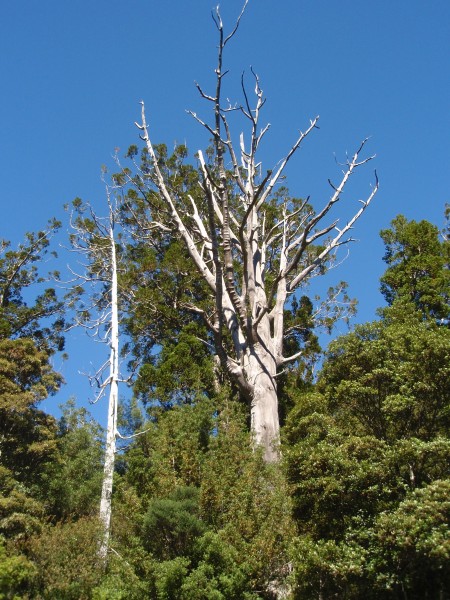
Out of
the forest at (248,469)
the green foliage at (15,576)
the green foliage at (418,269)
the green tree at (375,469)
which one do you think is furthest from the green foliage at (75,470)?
the green foliage at (418,269)

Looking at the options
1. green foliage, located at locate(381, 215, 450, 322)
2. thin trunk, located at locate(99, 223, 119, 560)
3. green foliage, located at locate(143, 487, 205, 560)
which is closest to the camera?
green foliage, located at locate(143, 487, 205, 560)

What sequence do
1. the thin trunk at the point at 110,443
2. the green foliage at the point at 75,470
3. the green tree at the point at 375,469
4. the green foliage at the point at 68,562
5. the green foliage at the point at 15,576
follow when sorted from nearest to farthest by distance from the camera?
1. the green tree at the point at 375,469
2. the green foliage at the point at 15,576
3. the green foliage at the point at 68,562
4. the thin trunk at the point at 110,443
5. the green foliage at the point at 75,470

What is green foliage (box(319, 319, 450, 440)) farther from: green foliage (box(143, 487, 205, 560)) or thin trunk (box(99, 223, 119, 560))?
thin trunk (box(99, 223, 119, 560))

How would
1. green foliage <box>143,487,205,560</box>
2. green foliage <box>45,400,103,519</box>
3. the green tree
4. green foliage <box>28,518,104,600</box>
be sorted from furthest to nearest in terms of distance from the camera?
green foliage <box>45,400,103,519</box>, green foliage <box>28,518,104,600</box>, green foliage <box>143,487,205,560</box>, the green tree

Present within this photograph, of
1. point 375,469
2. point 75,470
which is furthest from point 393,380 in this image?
point 75,470

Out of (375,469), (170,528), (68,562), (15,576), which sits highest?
(375,469)

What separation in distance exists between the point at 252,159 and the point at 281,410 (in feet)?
23.3

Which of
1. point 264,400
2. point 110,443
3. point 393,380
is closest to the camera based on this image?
point 393,380

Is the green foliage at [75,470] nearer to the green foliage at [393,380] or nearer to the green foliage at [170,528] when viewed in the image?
the green foliage at [170,528]

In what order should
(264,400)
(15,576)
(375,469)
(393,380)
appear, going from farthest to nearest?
(264,400), (393,380), (15,576), (375,469)

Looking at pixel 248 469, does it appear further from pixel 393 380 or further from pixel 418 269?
pixel 418 269

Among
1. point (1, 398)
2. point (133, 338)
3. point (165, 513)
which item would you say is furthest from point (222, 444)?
point (133, 338)

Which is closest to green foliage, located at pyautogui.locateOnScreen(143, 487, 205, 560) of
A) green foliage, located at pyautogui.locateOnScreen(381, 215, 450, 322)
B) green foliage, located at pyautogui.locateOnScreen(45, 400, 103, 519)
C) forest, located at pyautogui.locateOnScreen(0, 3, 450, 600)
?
forest, located at pyautogui.locateOnScreen(0, 3, 450, 600)

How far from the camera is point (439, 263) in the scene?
20.2m
